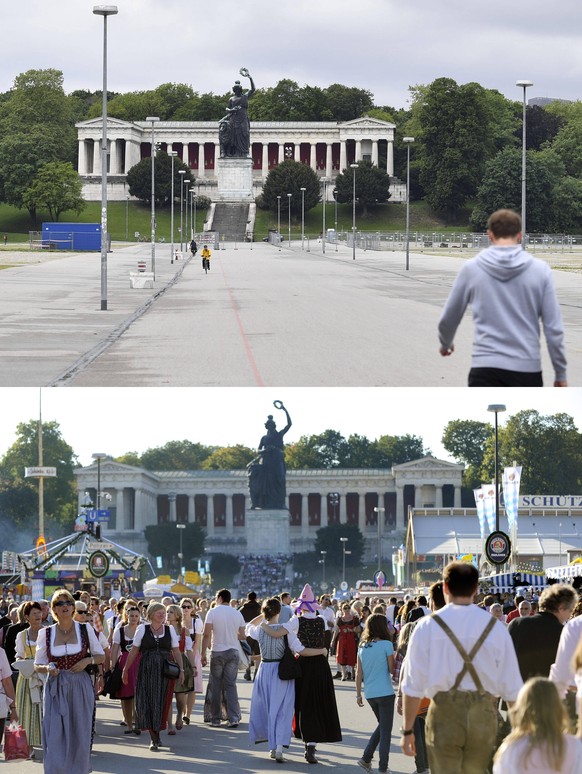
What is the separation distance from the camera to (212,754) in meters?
13.3

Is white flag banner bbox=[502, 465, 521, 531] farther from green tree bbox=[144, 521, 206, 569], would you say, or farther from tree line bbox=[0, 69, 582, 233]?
tree line bbox=[0, 69, 582, 233]

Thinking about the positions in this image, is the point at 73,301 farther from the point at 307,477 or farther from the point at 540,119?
the point at 540,119

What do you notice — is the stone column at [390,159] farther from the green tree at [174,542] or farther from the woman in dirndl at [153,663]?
the woman in dirndl at [153,663]

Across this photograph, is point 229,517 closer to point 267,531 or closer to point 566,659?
point 267,531

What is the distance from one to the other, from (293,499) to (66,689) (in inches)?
Answer: 4614

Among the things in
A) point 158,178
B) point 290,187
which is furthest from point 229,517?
point 158,178

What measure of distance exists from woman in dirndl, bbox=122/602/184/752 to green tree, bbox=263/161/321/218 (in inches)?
6086

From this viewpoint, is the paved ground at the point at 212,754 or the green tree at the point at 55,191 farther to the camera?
the green tree at the point at 55,191

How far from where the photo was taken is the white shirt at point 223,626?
51.4 feet

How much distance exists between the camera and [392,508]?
12556 cm

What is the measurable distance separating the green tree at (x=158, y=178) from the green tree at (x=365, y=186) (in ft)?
59.5

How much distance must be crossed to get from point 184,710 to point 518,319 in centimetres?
827

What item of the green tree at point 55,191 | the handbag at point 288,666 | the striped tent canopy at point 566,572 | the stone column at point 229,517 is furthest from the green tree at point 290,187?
the handbag at point 288,666

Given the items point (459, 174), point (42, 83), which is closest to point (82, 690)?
point (459, 174)
